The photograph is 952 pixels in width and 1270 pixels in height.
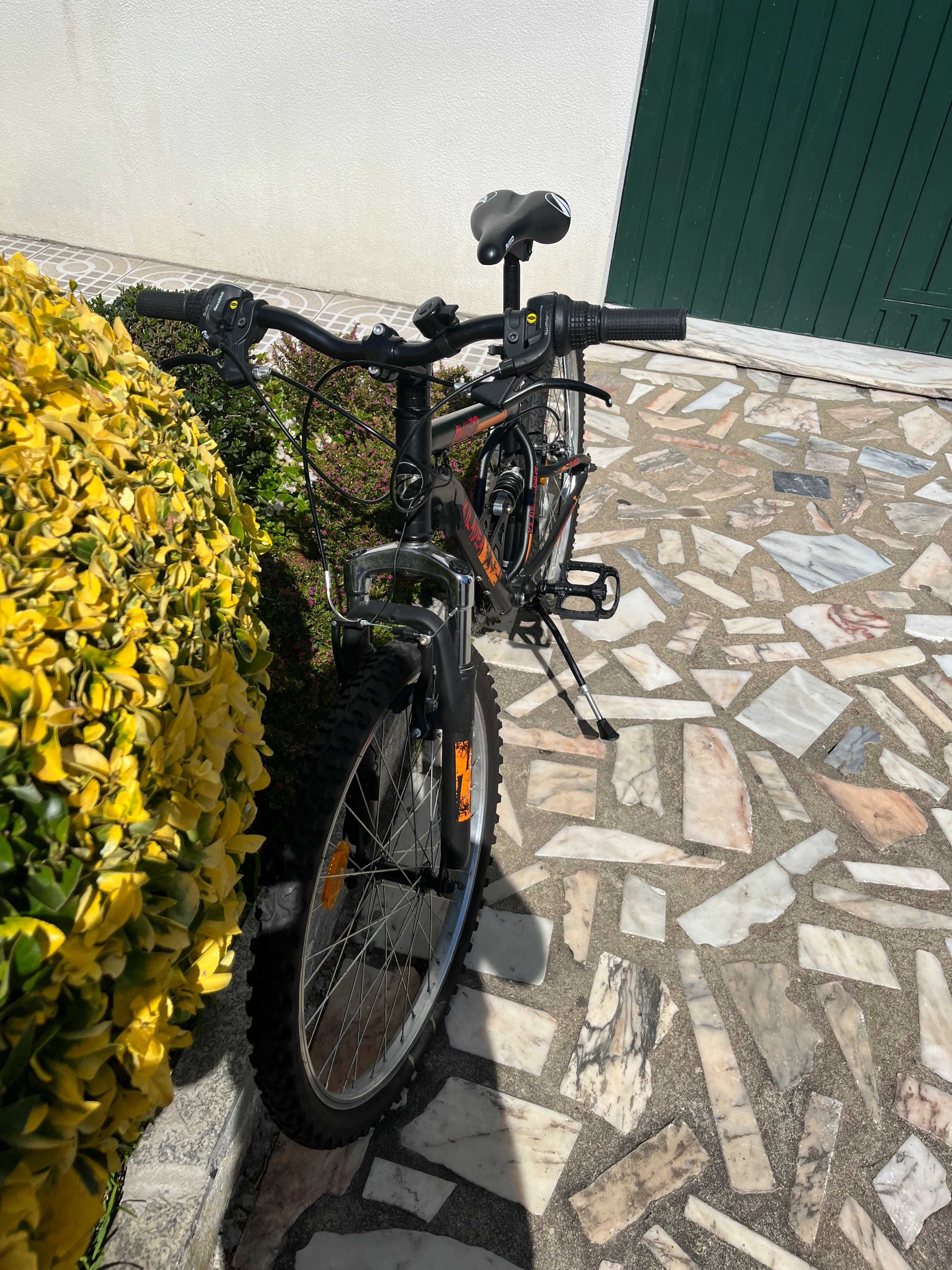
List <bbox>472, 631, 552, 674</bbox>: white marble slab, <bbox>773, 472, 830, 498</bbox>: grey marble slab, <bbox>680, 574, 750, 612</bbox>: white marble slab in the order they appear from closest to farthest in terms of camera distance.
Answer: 1. <bbox>472, 631, 552, 674</bbox>: white marble slab
2. <bbox>680, 574, 750, 612</bbox>: white marble slab
3. <bbox>773, 472, 830, 498</bbox>: grey marble slab

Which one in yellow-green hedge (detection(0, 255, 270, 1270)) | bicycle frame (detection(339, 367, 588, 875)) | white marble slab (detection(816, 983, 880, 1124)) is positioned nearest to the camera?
yellow-green hedge (detection(0, 255, 270, 1270))

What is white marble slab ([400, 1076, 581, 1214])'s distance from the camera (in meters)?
2.20

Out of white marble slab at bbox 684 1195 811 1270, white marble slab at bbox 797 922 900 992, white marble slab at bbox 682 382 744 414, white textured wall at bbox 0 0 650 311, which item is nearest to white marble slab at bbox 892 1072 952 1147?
white marble slab at bbox 797 922 900 992

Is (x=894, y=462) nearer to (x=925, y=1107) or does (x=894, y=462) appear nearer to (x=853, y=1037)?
(x=853, y=1037)

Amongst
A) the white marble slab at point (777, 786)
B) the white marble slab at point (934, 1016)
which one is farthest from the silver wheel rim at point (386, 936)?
the white marble slab at point (934, 1016)

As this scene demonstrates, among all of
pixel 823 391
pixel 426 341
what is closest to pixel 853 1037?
pixel 426 341

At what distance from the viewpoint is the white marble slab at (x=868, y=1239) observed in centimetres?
208

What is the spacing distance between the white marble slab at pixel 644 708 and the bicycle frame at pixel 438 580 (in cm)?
138

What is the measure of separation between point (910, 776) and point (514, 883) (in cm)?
167

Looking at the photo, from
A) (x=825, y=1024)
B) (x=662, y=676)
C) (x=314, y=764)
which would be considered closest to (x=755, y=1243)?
(x=825, y=1024)

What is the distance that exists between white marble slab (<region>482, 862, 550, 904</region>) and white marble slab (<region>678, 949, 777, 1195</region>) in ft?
1.70

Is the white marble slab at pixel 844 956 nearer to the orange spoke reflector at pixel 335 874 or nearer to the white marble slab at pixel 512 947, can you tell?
the white marble slab at pixel 512 947

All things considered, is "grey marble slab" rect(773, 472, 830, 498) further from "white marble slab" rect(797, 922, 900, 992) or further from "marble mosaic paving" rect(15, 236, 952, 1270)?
"white marble slab" rect(797, 922, 900, 992)

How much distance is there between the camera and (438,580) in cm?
219
